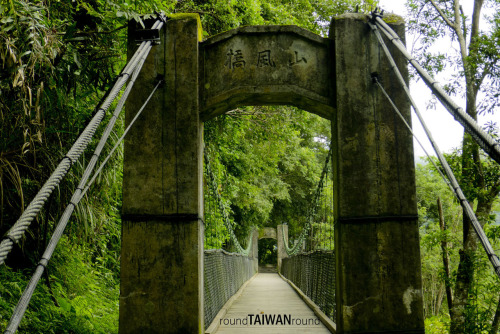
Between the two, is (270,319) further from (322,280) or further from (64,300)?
(64,300)

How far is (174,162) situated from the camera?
8.38 ft

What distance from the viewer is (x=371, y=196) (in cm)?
253

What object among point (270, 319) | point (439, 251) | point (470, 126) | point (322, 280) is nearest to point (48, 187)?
point (470, 126)

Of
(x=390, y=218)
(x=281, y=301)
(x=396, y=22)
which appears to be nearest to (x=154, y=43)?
(x=396, y=22)

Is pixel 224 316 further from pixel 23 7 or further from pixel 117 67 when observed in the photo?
pixel 23 7

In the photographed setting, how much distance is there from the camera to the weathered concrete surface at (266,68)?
2.67 metres

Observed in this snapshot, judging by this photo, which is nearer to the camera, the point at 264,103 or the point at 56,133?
the point at 56,133

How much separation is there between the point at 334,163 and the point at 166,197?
3.62ft

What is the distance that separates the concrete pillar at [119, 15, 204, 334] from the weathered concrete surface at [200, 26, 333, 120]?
14 centimetres

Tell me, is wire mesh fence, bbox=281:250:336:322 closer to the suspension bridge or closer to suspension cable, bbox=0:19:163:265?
the suspension bridge

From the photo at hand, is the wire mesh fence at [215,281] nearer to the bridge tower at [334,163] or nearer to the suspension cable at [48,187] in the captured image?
the bridge tower at [334,163]

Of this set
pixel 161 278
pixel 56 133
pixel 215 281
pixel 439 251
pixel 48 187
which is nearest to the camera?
pixel 48 187

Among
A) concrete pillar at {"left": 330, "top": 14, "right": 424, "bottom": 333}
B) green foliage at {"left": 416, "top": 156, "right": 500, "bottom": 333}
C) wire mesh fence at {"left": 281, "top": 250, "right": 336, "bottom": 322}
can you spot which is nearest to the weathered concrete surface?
concrete pillar at {"left": 330, "top": 14, "right": 424, "bottom": 333}

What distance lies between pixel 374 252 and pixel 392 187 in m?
0.42
